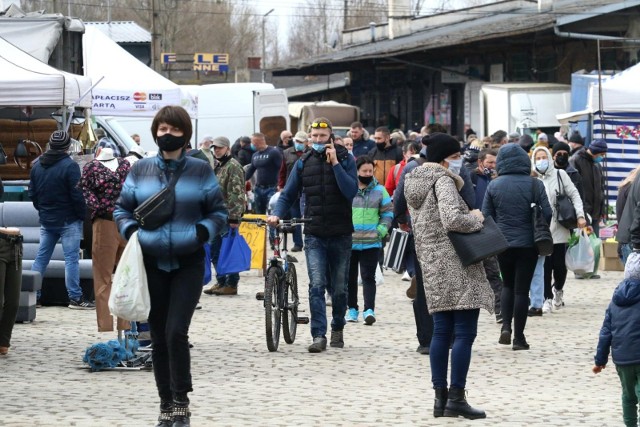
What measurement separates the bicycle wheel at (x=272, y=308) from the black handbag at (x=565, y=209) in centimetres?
384

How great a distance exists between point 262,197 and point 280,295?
1229 cm

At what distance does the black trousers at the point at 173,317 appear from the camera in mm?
8203

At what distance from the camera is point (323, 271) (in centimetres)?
1227

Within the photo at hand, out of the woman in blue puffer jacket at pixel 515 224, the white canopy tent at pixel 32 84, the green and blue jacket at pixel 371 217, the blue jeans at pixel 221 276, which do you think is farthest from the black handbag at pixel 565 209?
the white canopy tent at pixel 32 84

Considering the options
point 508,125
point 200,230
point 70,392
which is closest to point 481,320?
point 70,392

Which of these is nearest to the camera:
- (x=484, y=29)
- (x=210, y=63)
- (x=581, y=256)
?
(x=581, y=256)

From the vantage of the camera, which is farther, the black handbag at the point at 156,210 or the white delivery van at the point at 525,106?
the white delivery van at the point at 525,106

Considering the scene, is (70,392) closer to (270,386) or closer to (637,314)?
(270,386)

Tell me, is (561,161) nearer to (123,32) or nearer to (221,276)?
(221,276)

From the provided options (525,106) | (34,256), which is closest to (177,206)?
(34,256)

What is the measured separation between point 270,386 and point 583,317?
5546mm

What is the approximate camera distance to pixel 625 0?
3553cm

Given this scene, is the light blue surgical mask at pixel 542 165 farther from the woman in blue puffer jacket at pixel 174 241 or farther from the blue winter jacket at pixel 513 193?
the woman in blue puffer jacket at pixel 174 241

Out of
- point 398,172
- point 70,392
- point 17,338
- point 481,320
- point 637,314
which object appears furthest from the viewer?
point 398,172
